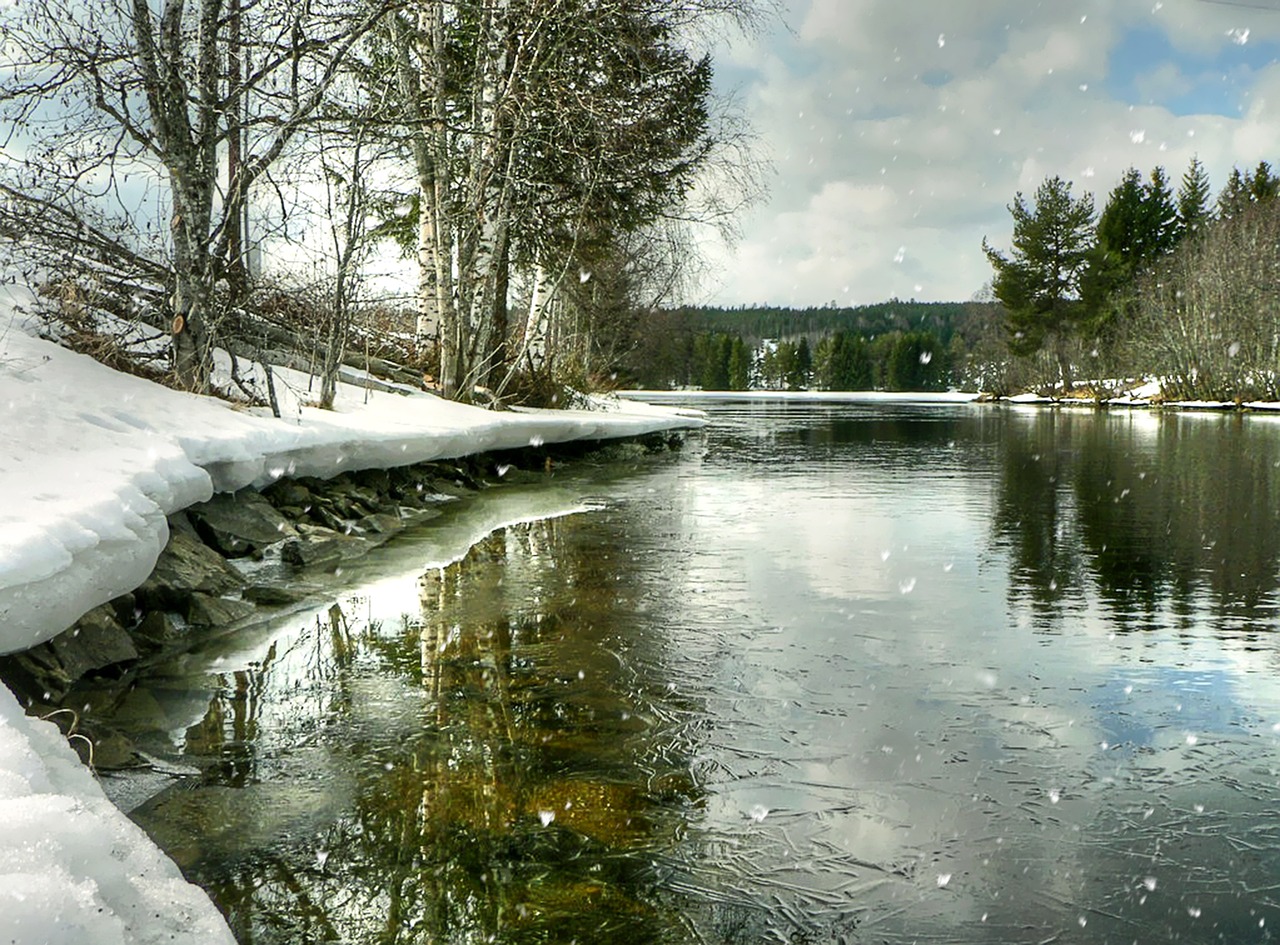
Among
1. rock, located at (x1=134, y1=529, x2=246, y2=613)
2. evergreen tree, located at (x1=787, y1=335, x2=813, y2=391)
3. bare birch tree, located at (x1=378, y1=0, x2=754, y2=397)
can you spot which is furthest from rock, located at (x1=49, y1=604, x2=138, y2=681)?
evergreen tree, located at (x1=787, y1=335, x2=813, y2=391)

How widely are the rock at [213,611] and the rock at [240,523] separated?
1.50 meters

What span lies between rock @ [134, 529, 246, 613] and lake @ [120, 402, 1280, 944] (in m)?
0.63

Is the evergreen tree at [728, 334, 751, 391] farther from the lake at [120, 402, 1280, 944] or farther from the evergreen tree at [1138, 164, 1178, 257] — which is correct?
the lake at [120, 402, 1280, 944]

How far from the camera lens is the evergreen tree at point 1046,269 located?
68750 mm

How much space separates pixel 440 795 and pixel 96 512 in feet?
8.74

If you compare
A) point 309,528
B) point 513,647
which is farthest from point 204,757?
point 309,528

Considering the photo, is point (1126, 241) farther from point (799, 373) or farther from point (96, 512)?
point (799, 373)

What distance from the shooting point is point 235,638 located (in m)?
6.16

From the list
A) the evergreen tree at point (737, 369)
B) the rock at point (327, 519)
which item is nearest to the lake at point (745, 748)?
the rock at point (327, 519)

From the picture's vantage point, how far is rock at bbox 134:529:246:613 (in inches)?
252

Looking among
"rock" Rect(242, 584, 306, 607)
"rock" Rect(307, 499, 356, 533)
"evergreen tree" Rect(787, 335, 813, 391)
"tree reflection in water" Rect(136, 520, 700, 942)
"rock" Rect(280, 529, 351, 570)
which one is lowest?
"tree reflection in water" Rect(136, 520, 700, 942)

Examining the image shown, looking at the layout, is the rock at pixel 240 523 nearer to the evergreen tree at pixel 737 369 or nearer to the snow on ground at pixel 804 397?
the snow on ground at pixel 804 397

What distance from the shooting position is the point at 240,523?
8.61 metres

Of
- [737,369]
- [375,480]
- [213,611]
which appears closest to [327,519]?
[375,480]
